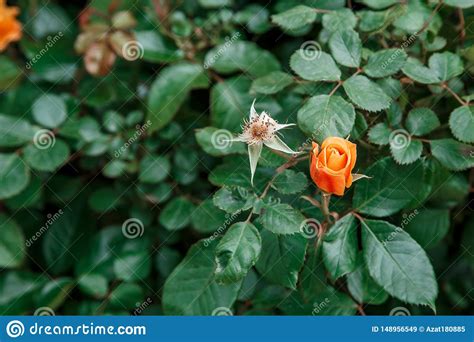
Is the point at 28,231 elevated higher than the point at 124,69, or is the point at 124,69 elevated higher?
the point at 124,69

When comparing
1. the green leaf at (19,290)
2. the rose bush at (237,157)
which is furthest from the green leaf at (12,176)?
the green leaf at (19,290)

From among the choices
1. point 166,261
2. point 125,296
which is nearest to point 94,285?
point 125,296

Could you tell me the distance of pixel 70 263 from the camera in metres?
1.62

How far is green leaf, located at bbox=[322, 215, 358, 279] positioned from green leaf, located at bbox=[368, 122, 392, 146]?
0.53ft

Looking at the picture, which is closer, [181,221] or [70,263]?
[181,221]

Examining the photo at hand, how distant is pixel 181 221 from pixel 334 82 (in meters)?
0.53

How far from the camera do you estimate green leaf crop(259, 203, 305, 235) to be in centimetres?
101

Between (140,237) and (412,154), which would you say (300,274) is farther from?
(140,237)

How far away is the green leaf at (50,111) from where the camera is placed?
5.13 ft

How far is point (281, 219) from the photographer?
3.36ft

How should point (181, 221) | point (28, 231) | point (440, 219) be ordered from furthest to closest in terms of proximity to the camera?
point (28, 231) < point (181, 221) < point (440, 219)

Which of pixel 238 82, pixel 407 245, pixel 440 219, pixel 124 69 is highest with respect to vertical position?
pixel 124 69

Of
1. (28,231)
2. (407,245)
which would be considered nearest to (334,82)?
(407,245)

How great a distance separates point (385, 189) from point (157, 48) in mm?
711
